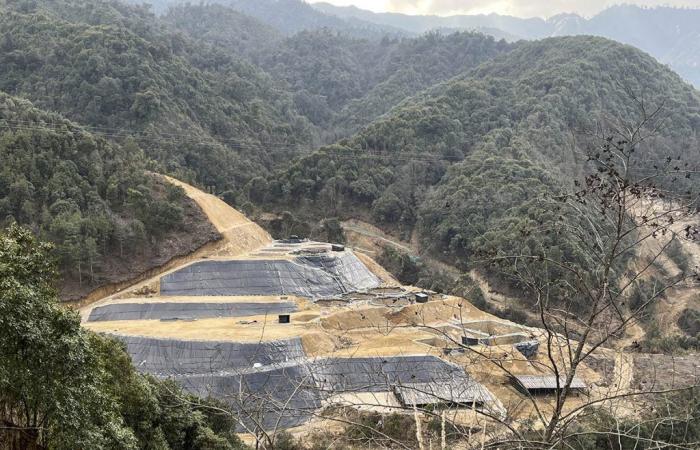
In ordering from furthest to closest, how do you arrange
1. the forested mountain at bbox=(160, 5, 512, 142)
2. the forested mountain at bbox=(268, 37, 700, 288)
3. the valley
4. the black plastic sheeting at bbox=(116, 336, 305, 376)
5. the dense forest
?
the forested mountain at bbox=(160, 5, 512, 142), the dense forest, the forested mountain at bbox=(268, 37, 700, 288), the black plastic sheeting at bbox=(116, 336, 305, 376), the valley

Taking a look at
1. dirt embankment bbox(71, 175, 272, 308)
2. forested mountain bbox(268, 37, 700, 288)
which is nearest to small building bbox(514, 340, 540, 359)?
forested mountain bbox(268, 37, 700, 288)

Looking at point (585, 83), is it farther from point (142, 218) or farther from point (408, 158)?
point (142, 218)

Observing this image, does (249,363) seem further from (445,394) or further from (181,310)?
(445,394)

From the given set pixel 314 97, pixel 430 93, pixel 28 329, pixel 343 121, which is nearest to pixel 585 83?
pixel 430 93

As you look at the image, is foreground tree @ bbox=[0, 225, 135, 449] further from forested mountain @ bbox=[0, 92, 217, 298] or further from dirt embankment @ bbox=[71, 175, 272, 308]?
dirt embankment @ bbox=[71, 175, 272, 308]

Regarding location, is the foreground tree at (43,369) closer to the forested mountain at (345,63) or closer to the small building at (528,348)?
the small building at (528,348)

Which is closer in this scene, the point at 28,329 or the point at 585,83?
the point at 28,329

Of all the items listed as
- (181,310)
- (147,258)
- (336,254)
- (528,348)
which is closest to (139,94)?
(147,258)
